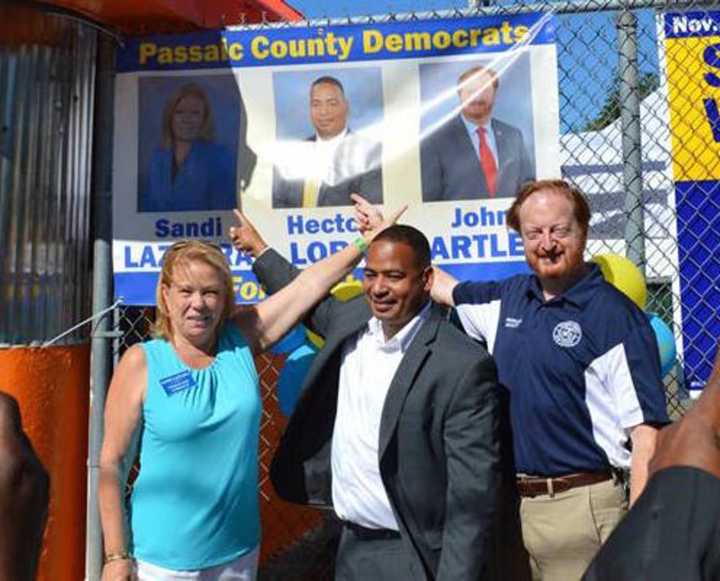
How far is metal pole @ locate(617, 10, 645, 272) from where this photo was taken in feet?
14.1

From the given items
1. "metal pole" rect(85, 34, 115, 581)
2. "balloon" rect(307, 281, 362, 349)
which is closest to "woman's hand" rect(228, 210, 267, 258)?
"balloon" rect(307, 281, 362, 349)

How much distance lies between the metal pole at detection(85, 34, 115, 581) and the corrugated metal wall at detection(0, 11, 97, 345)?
0.31ft

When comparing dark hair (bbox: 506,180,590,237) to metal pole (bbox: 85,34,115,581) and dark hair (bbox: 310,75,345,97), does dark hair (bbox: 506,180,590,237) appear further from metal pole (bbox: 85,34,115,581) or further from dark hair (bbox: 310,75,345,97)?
metal pole (bbox: 85,34,115,581)

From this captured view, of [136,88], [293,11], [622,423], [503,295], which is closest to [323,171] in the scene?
[136,88]

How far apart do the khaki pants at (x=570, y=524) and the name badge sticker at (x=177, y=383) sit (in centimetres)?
115

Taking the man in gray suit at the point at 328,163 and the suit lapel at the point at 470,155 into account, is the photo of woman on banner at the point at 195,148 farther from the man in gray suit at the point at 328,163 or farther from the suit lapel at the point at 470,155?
the suit lapel at the point at 470,155

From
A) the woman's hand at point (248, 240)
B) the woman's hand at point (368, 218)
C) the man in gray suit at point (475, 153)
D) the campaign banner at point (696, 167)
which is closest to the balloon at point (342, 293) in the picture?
the woman's hand at point (368, 218)

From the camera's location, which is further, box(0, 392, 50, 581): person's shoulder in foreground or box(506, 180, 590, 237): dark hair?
box(506, 180, 590, 237): dark hair

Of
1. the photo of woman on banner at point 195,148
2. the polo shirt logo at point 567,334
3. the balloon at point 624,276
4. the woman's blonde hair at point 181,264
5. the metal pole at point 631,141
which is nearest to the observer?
the polo shirt logo at point 567,334

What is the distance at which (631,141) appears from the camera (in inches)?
171

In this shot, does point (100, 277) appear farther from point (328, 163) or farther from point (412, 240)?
point (412, 240)

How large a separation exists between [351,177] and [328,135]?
0.21 metres

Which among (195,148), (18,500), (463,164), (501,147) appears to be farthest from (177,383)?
(18,500)

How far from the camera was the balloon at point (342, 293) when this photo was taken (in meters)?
4.25
